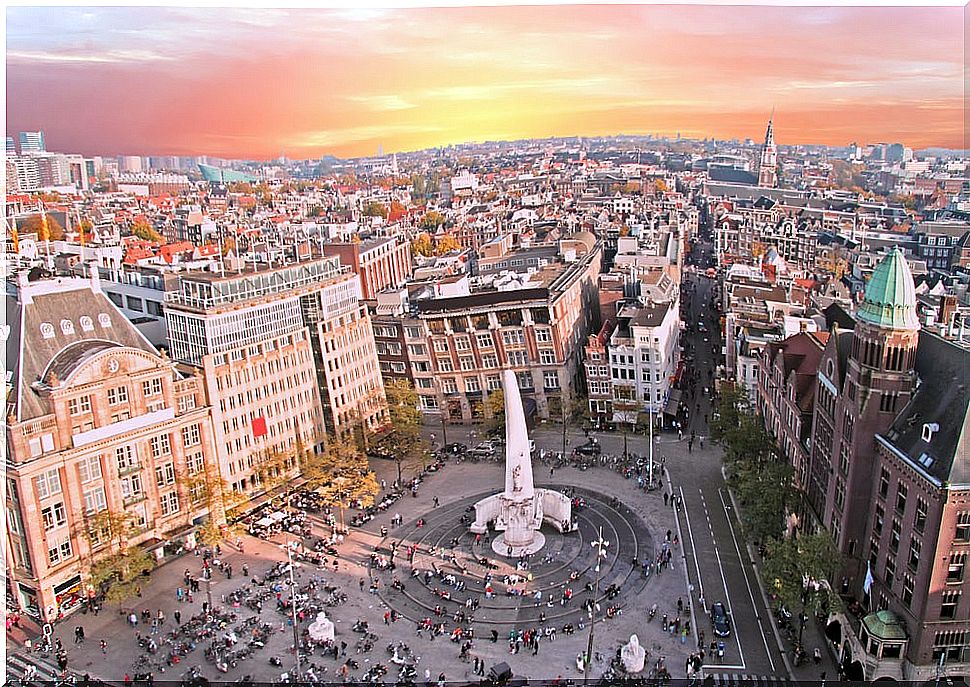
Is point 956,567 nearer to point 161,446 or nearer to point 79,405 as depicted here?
point 161,446

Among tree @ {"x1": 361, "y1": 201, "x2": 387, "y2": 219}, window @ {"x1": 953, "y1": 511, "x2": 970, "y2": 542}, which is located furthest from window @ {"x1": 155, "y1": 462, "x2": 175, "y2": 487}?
tree @ {"x1": 361, "y1": 201, "x2": 387, "y2": 219}

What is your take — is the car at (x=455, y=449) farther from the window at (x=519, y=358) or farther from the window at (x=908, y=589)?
the window at (x=908, y=589)

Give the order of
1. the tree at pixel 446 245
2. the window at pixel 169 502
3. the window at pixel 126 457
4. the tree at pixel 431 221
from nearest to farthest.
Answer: the window at pixel 126 457, the window at pixel 169 502, the tree at pixel 446 245, the tree at pixel 431 221

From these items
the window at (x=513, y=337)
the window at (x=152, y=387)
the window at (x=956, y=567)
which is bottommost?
the window at (x=956, y=567)

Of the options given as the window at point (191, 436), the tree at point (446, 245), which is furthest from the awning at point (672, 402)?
the tree at point (446, 245)

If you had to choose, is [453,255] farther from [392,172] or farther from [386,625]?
[392,172]

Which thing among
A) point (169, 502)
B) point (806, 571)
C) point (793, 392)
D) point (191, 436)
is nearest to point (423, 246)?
point (191, 436)

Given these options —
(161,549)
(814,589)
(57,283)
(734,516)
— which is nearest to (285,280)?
(57,283)
